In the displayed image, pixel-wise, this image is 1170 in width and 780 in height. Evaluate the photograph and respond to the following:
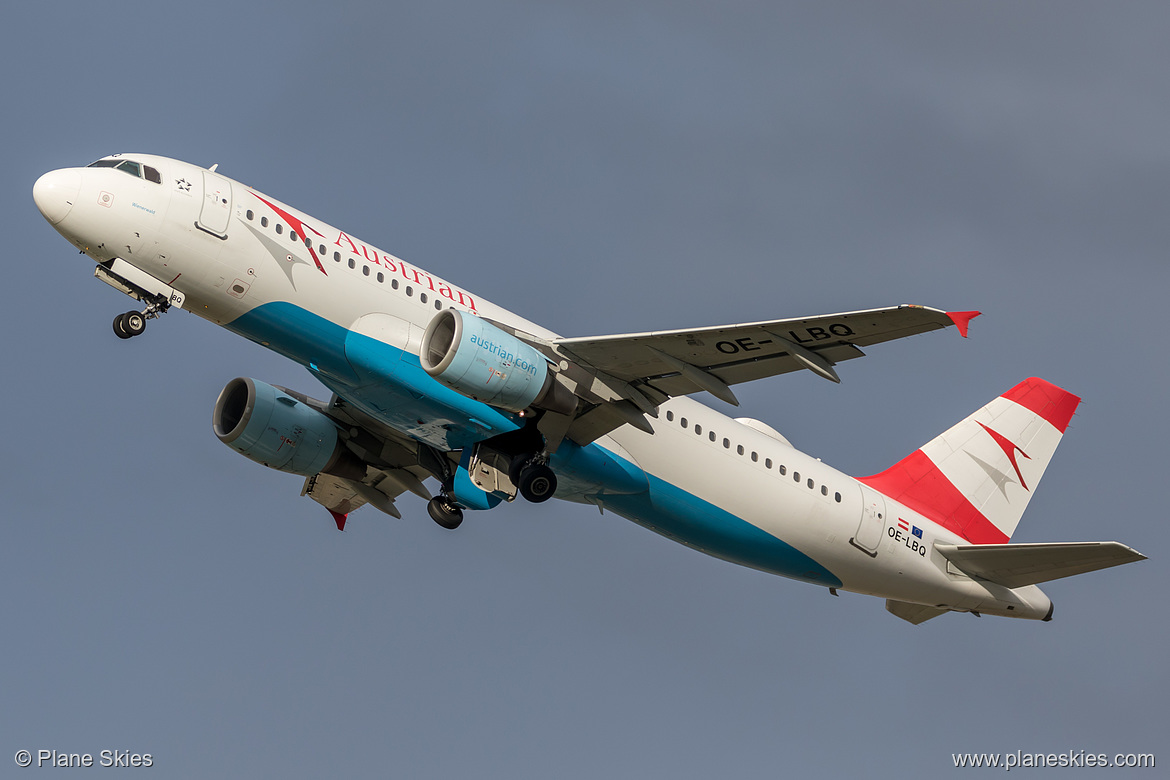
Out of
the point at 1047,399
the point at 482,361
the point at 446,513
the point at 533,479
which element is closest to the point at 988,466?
the point at 1047,399

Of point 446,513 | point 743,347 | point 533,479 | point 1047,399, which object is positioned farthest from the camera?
point 1047,399

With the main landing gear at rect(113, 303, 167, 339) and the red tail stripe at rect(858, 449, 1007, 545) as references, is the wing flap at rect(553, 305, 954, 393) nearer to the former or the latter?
the main landing gear at rect(113, 303, 167, 339)

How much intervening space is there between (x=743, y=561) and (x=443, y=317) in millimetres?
10376

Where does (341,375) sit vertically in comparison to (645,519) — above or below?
above

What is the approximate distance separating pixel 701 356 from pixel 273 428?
11952 mm

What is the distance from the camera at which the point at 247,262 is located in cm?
2622

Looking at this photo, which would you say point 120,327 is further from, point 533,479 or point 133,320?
point 533,479

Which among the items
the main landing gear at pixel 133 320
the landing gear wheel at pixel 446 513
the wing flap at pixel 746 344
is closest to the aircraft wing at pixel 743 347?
the wing flap at pixel 746 344

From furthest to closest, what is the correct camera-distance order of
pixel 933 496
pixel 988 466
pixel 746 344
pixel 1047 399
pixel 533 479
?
1. pixel 1047 399
2. pixel 988 466
3. pixel 933 496
4. pixel 533 479
5. pixel 746 344

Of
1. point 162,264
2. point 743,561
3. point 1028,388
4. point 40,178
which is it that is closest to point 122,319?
point 162,264

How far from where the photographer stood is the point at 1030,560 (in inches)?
1244

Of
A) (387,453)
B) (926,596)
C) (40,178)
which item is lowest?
(926,596)

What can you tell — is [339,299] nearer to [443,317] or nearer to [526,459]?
[443,317]

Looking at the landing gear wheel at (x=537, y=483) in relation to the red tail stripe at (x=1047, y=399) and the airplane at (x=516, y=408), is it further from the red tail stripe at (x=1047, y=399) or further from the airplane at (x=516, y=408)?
the red tail stripe at (x=1047, y=399)
